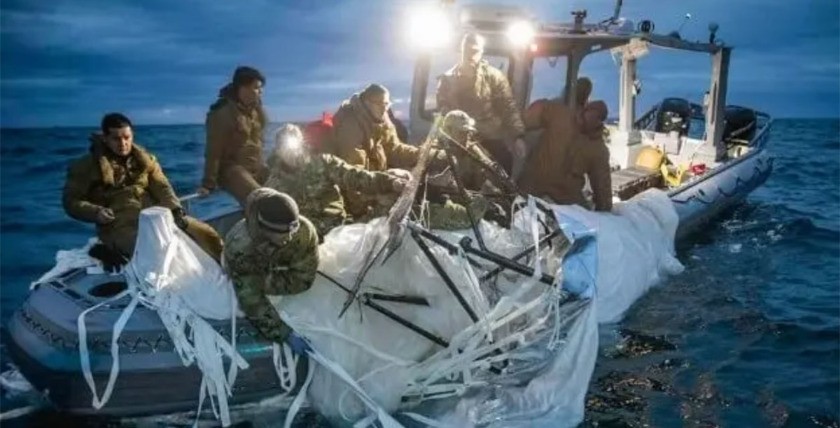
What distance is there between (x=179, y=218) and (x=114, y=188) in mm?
583

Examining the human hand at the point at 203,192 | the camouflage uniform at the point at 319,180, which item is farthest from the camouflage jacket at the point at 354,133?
the human hand at the point at 203,192

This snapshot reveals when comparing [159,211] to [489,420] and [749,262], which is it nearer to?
[489,420]

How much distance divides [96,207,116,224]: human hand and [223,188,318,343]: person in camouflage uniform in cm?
119

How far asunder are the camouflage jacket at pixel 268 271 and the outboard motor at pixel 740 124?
12.1 metres

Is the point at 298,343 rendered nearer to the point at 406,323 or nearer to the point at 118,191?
the point at 406,323

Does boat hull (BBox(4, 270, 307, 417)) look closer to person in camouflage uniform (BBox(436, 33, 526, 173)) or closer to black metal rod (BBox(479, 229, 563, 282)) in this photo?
black metal rod (BBox(479, 229, 563, 282))

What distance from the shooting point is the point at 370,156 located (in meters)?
6.89

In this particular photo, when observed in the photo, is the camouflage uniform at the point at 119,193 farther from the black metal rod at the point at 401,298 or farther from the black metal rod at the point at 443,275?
the black metal rod at the point at 443,275

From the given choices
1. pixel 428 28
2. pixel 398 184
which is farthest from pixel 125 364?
pixel 428 28

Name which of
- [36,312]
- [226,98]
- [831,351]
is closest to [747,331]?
[831,351]

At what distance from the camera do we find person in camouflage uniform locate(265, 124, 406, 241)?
227 inches

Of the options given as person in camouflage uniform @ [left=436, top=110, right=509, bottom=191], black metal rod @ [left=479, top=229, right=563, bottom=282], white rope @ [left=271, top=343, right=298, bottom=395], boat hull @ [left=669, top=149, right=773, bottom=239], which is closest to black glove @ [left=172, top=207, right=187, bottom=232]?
white rope @ [left=271, top=343, right=298, bottom=395]

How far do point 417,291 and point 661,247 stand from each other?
501 centimetres

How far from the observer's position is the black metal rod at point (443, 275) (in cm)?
516
